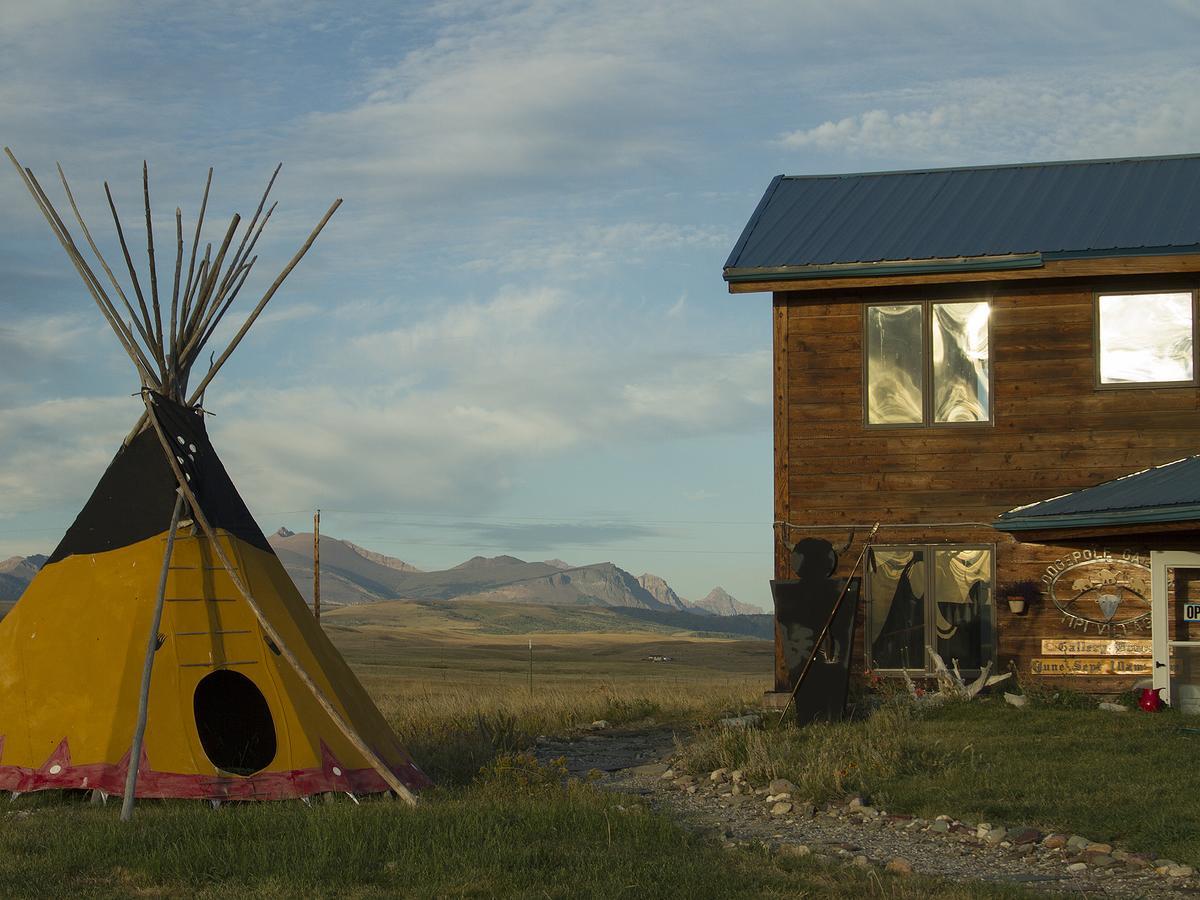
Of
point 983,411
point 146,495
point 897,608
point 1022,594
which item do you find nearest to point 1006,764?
point 1022,594

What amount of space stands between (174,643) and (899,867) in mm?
6040

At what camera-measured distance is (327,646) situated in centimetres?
1252

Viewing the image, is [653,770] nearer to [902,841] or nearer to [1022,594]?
[902,841]

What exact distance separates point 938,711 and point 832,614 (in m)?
1.50

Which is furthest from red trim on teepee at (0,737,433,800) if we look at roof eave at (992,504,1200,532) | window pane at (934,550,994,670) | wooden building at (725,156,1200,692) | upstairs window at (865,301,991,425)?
upstairs window at (865,301,991,425)

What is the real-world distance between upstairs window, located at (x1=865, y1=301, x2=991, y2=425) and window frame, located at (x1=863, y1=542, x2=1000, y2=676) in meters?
1.47

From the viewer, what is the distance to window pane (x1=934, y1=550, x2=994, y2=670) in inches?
648

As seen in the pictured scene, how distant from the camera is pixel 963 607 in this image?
16.5 meters

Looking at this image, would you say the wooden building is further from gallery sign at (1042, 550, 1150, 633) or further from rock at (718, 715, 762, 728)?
rock at (718, 715, 762, 728)

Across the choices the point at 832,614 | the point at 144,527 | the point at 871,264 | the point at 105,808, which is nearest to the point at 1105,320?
the point at 871,264

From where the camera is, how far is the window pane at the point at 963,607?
16469 millimetres

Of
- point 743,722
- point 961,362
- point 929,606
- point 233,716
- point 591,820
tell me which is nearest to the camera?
point 591,820

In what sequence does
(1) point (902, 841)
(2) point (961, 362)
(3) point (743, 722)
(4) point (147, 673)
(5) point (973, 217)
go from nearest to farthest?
1. (1) point (902, 841)
2. (4) point (147, 673)
3. (3) point (743, 722)
4. (2) point (961, 362)
5. (5) point (973, 217)

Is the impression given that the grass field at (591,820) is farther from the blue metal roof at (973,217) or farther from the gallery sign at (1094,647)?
the blue metal roof at (973,217)
